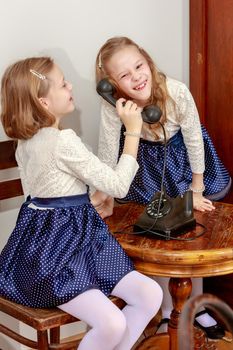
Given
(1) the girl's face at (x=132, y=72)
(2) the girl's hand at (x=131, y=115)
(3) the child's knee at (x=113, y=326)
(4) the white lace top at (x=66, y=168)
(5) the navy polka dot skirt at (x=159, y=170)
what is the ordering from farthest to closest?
1. (5) the navy polka dot skirt at (x=159, y=170)
2. (1) the girl's face at (x=132, y=72)
3. (2) the girl's hand at (x=131, y=115)
4. (4) the white lace top at (x=66, y=168)
5. (3) the child's knee at (x=113, y=326)

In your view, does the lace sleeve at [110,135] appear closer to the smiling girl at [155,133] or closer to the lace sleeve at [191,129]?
the smiling girl at [155,133]

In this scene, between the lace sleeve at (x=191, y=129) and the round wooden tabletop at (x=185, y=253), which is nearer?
the round wooden tabletop at (x=185, y=253)

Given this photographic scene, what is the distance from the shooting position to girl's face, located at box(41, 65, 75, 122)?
1.54 m

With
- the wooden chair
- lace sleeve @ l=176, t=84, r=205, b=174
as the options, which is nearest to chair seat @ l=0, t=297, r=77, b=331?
the wooden chair

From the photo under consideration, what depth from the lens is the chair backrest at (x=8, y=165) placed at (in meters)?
1.76

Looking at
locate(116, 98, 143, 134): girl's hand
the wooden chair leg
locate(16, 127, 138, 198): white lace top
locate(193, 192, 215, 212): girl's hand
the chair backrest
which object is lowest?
the wooden chair leg

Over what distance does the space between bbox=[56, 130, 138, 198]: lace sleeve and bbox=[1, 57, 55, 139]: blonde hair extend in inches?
3.2

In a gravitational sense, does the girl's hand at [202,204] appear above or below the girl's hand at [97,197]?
below

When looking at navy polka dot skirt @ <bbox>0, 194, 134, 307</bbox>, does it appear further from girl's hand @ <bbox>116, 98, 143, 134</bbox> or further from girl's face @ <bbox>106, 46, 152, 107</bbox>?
girl's face @ <bbox>106, 46, 152, 107</bbox>

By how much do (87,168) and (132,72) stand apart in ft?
1.25

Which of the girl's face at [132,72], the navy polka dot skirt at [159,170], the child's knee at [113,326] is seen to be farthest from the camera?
the navy polka dot skirt at [159,170]

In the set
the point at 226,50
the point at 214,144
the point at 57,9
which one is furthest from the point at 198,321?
the point at 57,9

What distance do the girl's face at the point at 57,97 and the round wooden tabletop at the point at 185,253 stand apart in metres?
0.36

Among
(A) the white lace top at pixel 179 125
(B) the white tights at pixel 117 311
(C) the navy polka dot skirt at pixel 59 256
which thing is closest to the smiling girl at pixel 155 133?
(A) the white lace top at pixel 179 125
